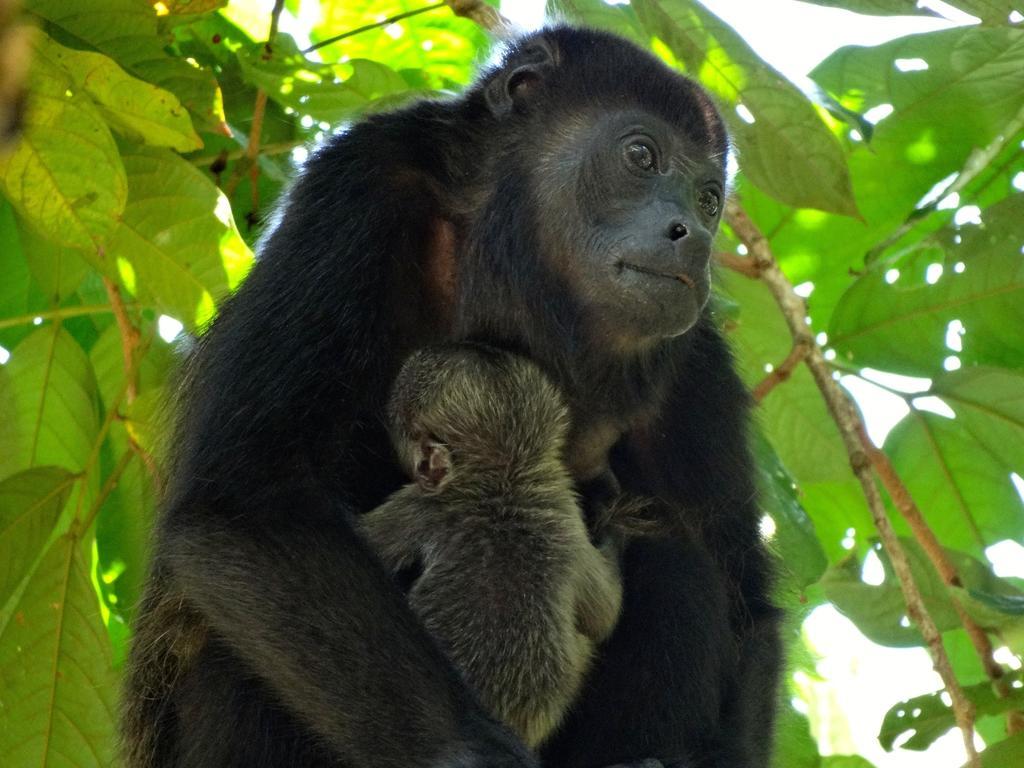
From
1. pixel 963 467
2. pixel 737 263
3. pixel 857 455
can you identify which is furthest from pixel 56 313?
pixel 963 467

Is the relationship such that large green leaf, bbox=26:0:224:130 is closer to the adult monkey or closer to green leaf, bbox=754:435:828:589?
the adult monkey

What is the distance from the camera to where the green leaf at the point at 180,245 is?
2.92 meters

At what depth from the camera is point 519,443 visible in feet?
9.07

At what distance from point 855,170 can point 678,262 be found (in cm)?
145

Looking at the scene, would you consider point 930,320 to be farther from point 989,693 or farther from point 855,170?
point 989,693

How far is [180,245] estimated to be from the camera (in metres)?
2.92

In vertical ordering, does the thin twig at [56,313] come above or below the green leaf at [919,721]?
above

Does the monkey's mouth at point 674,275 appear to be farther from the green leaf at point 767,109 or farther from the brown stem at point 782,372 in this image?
the brown stem at point 782,372

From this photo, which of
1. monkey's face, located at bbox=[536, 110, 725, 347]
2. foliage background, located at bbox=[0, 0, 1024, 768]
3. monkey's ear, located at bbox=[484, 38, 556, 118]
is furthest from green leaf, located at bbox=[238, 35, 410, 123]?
monkey's face, located at bbox=[536, 110, 725, 347]

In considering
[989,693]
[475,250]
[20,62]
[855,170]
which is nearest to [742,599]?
[989,693]

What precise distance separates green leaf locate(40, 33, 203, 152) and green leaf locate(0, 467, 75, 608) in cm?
86

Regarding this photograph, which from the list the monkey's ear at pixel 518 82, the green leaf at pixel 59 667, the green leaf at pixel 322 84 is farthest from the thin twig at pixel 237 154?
the green leaf at pixel 59 667

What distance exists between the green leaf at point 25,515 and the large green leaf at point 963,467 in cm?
233

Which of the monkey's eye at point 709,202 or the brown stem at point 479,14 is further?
the brown stem at point 479,14
